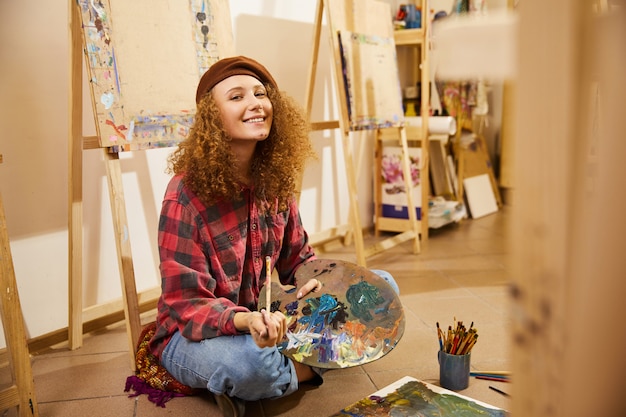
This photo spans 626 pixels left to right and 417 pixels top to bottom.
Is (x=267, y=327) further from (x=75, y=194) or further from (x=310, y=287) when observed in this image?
(x=75, y=194)

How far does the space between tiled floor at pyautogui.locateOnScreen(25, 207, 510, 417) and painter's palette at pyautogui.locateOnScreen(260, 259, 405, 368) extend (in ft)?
0.64

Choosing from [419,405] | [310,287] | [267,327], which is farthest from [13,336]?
[419,405]

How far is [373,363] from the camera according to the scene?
1.87 metres

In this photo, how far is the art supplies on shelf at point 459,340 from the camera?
161 cm

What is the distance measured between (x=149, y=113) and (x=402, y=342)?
1204mm

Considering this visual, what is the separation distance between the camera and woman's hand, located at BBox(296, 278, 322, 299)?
5.42ft

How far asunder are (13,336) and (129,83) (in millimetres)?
852

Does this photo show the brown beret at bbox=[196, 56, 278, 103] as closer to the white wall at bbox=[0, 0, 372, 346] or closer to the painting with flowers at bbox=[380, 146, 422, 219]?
the white wall at bbox=[0, 0, 372, 346]

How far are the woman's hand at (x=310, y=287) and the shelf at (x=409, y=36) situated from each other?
2020 millimetres

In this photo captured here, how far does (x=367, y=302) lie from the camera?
164 cm

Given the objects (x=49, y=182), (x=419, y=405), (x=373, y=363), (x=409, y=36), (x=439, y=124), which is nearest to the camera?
(x=419, y=405)

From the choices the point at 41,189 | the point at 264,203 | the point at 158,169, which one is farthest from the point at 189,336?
the point at 158,169

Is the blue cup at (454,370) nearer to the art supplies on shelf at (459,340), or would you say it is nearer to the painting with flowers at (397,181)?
the art supplies on shelf at (459,340)

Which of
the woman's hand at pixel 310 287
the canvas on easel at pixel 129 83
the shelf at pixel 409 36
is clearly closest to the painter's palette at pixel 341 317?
the woman's hand at pixel 310 287
